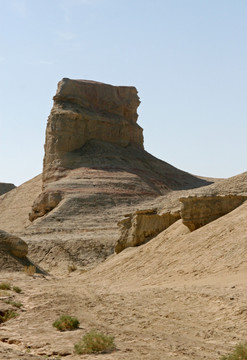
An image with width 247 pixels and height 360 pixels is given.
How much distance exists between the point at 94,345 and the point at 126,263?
14690mm

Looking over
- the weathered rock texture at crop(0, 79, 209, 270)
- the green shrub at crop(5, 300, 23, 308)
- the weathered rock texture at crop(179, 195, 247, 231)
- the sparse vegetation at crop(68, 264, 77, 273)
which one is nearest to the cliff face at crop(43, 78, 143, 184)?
the weathered rock texture at crop(0, 79, 209, 270)

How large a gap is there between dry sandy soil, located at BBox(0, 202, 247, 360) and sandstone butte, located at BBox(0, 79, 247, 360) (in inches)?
1.4

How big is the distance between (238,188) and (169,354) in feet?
48.2

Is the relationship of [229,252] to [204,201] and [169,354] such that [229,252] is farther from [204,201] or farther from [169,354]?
[169,354]

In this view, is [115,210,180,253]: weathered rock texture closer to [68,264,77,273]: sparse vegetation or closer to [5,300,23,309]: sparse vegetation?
[68,264,77,273]: sparse vegetation

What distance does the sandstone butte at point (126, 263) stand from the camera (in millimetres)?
13211

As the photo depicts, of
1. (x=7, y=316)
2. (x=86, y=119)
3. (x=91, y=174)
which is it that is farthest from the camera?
(x=86, y=119)

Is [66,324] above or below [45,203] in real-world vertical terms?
below

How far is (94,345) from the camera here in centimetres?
1164

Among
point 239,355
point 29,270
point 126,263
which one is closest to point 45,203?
point 29,270

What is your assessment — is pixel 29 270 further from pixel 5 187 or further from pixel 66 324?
pixel 5 187

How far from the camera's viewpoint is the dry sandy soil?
40.4 ft

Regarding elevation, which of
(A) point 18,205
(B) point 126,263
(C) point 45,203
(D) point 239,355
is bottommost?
(D) point 239,355

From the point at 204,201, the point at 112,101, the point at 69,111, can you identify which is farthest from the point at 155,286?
the point at 112,101
